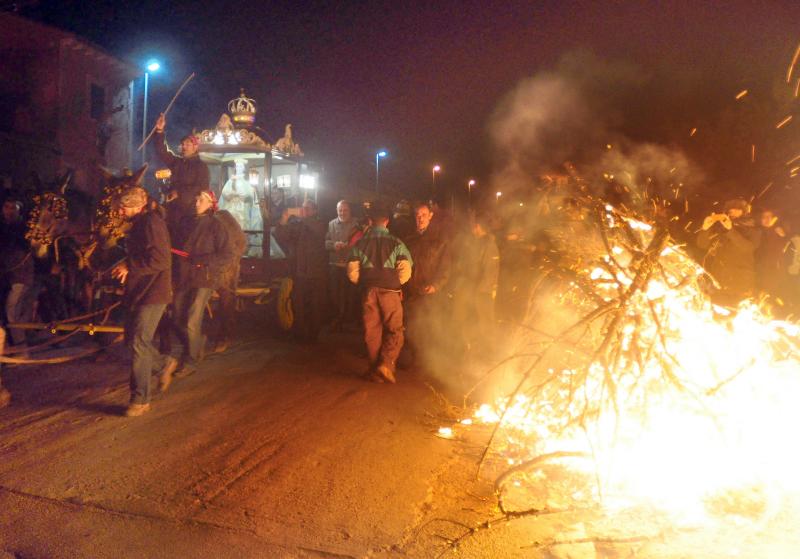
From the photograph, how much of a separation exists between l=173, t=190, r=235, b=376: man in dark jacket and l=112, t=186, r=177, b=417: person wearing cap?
3.82 ft

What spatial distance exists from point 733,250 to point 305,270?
19.8 ft

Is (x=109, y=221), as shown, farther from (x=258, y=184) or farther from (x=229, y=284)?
(x=258, y=184)

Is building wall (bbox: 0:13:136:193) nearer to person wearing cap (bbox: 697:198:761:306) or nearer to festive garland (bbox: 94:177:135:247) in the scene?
festive garland (bbox: 94:177:135:247)

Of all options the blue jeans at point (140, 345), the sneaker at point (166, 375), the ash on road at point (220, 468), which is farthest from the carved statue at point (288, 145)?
the blue jeans at point (140, 345)

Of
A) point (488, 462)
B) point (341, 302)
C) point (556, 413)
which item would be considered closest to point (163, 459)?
point (488, 462)

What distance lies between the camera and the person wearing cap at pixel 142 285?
5848 mm

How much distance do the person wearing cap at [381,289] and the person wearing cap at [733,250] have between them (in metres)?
4.16

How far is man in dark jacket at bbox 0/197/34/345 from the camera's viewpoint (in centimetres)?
802

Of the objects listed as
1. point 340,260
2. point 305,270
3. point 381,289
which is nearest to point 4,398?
point 381,289

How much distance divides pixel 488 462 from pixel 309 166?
7.98 meters

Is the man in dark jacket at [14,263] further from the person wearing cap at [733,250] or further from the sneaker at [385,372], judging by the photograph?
the person wearing cap at [733,250]

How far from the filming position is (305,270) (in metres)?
9.80

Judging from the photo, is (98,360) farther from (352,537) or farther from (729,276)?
(729,276)

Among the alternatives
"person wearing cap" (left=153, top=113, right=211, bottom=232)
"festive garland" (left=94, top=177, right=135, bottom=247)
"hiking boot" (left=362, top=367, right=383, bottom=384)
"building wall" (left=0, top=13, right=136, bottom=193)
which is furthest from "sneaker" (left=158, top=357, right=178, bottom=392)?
"building wall" (left=0, top=13, right=136, bottom=193)
